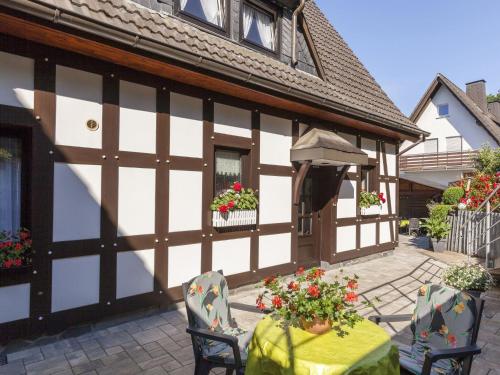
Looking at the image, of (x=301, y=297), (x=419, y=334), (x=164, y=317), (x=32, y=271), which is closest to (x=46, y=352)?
(x=32, y=271)

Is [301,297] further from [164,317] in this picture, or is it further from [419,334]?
[164,317]

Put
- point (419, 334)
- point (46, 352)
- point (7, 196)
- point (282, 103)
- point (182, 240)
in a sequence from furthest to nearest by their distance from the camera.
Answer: point (282, 103), point (182, 240), point (7, 196), point (46, 352), point (419, 334)

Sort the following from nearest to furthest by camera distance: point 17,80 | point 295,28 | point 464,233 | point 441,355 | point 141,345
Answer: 1. point 441,355
2. point 17,80
3. point 141,345
4. point 295,28
5. point 464,233

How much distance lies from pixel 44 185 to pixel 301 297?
3.17 metres

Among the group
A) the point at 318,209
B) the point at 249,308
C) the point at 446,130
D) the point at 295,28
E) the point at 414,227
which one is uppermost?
the point at 446,130

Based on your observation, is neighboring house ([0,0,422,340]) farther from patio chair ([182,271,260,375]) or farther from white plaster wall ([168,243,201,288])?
patio chair ([182,271,260,375])

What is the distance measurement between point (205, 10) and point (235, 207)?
11.2ft

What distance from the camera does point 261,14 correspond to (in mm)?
6590

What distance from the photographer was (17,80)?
362 cm

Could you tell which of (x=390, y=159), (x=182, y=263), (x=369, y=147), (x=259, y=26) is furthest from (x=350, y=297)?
(x=390, y=159)

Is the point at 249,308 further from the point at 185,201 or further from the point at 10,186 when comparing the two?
the point at 10,186

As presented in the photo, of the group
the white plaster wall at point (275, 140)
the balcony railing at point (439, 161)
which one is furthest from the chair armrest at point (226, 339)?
the balcony railing at point (439, 161)

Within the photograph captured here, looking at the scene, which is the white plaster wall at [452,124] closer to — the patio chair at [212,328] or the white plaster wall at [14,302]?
the patio chair at [212,328]

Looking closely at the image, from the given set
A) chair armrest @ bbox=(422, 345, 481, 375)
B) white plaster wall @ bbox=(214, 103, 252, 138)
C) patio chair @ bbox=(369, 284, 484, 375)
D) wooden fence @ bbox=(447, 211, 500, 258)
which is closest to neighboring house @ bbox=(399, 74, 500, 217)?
wooden fence @ bbox=(447, 211, 500, 258)
